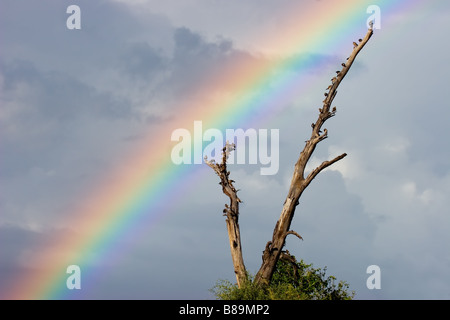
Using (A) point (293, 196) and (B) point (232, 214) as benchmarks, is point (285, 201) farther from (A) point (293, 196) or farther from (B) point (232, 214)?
(B) point (232, 214)

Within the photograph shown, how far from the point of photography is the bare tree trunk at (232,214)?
3155cm

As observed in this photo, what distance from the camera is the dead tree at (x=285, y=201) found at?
102 ft

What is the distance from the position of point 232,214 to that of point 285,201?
8.61ft

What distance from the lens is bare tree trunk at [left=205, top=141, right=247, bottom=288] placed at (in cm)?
3155

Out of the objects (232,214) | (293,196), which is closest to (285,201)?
(293,196)

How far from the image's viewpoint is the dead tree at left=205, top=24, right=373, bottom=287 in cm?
3123

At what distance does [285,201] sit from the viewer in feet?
104

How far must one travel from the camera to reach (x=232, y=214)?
31938 mm
